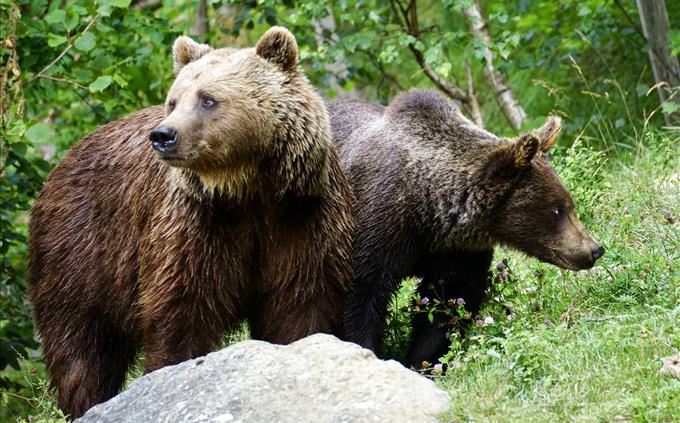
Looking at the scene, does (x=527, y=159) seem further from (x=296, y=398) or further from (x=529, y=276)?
(x=296, y=398)

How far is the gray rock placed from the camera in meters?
5.23

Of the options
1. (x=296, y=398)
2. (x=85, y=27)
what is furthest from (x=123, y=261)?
(x=85, y=27)

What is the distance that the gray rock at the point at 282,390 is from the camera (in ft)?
17.2

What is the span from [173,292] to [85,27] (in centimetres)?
436

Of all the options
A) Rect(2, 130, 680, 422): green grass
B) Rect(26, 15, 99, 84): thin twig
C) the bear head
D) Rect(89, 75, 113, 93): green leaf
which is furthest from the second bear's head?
Rect(26, 15, 99, 84): thin twig

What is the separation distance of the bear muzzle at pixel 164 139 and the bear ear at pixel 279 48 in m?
0.90

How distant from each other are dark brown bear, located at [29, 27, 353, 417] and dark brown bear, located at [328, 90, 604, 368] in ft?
0.76

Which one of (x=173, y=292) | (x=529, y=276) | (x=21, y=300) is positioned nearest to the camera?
(x=173, y=292)

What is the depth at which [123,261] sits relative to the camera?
698 cm

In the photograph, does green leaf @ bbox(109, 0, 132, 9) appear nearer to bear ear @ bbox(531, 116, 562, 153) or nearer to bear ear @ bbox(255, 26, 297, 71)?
bear ear @ bbox(255, 26, 297, 71)

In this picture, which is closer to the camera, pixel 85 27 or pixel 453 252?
pixel 453 252

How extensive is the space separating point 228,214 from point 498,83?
6774 mm

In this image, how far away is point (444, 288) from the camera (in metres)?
7.25

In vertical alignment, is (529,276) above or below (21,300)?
above
